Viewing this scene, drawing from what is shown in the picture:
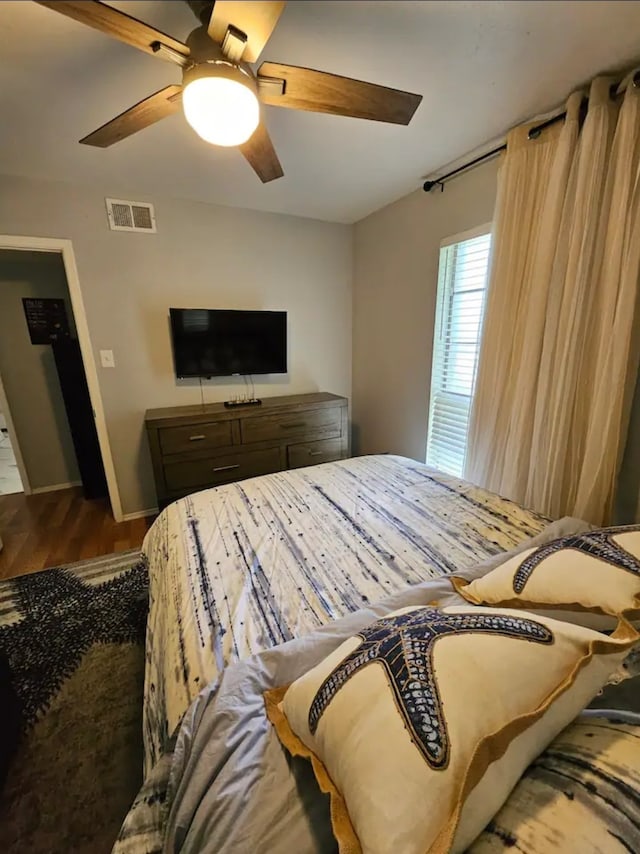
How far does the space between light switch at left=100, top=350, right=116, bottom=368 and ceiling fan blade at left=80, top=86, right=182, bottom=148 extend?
140 centimetres

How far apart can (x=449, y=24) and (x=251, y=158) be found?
33.9 inches

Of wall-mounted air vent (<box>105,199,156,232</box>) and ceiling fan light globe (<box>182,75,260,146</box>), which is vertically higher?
wall-mounted air vent (<box>105,199,156,232</box>)

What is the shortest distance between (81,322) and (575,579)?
2.98 m

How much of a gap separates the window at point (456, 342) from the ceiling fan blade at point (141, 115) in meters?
1.67

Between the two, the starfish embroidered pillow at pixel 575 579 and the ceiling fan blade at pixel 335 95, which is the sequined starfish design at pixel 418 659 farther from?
the ceiling fan blade at pixel 335 95

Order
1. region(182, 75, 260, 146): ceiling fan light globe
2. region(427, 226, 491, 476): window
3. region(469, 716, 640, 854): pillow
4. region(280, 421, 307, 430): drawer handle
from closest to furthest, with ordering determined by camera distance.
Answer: region(469, 716, 640, 854): pillow
region(182, 75, 260, 146): ceiling fan light globe
region(427, 226, 491, 476): window
region(280, 421, 307, 430): drawer handle

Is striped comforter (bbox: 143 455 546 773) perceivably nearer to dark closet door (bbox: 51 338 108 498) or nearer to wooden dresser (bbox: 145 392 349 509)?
wooden dresser (bbox: 145 392 349 509)

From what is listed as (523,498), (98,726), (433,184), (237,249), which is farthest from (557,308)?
(98,726)

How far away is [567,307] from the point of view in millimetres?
1538

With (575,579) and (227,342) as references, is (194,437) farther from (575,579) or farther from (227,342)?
(575,579)

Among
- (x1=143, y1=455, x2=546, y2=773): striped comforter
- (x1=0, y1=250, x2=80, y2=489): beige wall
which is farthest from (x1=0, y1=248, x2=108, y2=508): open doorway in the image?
(x1=143, y1=455, x2=546, y2=773): striped comforter

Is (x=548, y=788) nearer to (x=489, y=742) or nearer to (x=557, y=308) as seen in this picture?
(x=489, y=742)

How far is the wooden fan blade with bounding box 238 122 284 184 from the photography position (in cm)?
136

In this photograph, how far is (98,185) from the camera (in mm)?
2295
